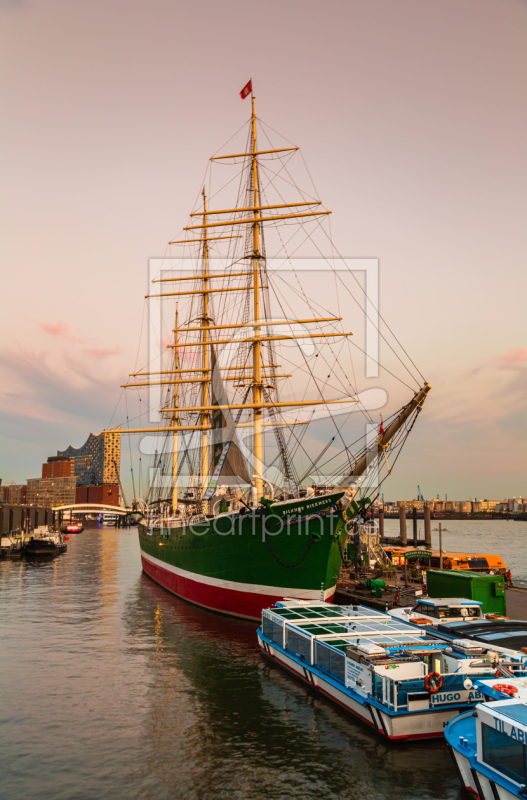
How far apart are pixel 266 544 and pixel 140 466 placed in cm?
3716

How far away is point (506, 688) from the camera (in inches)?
481

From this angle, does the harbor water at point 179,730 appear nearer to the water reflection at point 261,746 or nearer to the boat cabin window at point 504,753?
the water reflection at point 261,746

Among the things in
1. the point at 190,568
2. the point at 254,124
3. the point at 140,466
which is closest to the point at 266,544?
the point at 190,568

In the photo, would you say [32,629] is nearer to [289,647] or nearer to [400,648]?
[289,647]

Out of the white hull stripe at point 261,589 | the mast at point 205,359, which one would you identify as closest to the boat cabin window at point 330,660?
the white hull stripe at point 261,589

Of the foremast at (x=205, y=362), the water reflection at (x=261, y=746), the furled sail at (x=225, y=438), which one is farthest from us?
the foremast at (x=205, y=362)

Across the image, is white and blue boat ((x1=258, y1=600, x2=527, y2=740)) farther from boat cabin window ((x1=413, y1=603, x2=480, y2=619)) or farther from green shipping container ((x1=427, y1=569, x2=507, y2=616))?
green shipping container ((x1=427, y1=569, x2=507, y2=616))

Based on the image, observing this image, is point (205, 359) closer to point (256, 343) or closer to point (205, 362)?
point (205, 362)

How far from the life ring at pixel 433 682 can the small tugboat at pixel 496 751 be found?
254cm

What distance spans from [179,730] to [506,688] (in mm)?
8948

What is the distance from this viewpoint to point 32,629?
30.3 metres

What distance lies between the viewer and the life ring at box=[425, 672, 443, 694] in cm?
1450

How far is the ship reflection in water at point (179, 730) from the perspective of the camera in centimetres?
1294

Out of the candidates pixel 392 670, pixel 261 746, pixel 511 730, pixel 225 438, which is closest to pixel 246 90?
pixel 225 438
